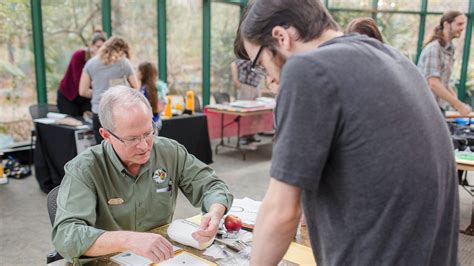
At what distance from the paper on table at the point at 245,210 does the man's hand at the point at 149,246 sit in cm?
46

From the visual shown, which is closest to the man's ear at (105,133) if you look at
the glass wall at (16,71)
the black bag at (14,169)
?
the black bag at (14,169)

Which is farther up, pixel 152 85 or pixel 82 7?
pixel 82 7

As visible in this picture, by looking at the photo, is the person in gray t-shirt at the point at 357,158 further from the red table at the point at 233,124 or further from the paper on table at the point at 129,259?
the red table at the point at 233,124

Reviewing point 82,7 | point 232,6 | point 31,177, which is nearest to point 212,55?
point 232,6

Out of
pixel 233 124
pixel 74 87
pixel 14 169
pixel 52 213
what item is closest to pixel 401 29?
pixel 233 124

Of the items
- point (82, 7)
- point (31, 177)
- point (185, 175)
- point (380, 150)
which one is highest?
point (82, 7)

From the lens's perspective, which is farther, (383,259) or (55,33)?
(55,33)

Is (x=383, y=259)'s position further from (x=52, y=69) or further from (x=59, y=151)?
(x=52, y=69)

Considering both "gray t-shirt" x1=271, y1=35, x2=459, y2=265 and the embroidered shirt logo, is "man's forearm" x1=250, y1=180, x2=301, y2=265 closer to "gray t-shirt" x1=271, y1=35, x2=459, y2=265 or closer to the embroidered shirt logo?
"gray t-shirt" x1=271, y1=35, x2=459, y2=265

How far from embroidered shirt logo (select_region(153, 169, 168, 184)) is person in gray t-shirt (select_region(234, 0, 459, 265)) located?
2.87 ft

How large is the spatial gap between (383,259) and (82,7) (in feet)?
18.9

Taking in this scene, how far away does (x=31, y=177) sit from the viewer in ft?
16.3

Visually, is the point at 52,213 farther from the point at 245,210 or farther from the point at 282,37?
the point at 282,37

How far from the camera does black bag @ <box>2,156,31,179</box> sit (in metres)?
4.93
